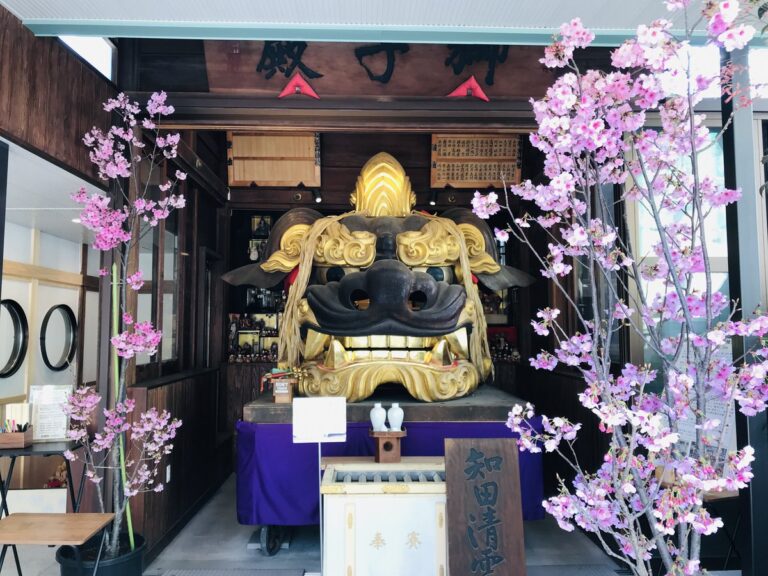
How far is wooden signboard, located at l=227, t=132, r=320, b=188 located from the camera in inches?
220

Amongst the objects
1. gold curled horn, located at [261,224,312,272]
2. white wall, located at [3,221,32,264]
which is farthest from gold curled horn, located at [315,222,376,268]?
white wall, located at [3,221,32,264]

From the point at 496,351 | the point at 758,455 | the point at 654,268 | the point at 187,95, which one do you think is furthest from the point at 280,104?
the point at 496,351

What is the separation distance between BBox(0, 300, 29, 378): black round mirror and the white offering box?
3360 mm

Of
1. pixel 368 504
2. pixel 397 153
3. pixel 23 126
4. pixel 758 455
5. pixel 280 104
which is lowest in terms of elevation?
pixel 368 504

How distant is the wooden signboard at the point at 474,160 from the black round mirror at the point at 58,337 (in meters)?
3.87

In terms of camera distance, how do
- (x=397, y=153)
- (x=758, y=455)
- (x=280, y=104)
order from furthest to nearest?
(x=397, y=153) < (x=280, y=104) < (x=758, y=455)

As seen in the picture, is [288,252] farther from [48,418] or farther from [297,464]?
[48,418]

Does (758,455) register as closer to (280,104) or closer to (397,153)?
(280,104)

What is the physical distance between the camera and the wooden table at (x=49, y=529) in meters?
2.43

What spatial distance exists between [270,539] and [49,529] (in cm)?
154

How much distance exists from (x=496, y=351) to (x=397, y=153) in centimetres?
233

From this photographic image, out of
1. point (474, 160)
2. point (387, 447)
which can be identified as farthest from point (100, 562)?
point (474, 160)

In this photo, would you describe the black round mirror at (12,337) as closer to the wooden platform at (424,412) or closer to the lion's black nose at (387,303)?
the wooden platform at (424,412)

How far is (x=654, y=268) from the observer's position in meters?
1.88
